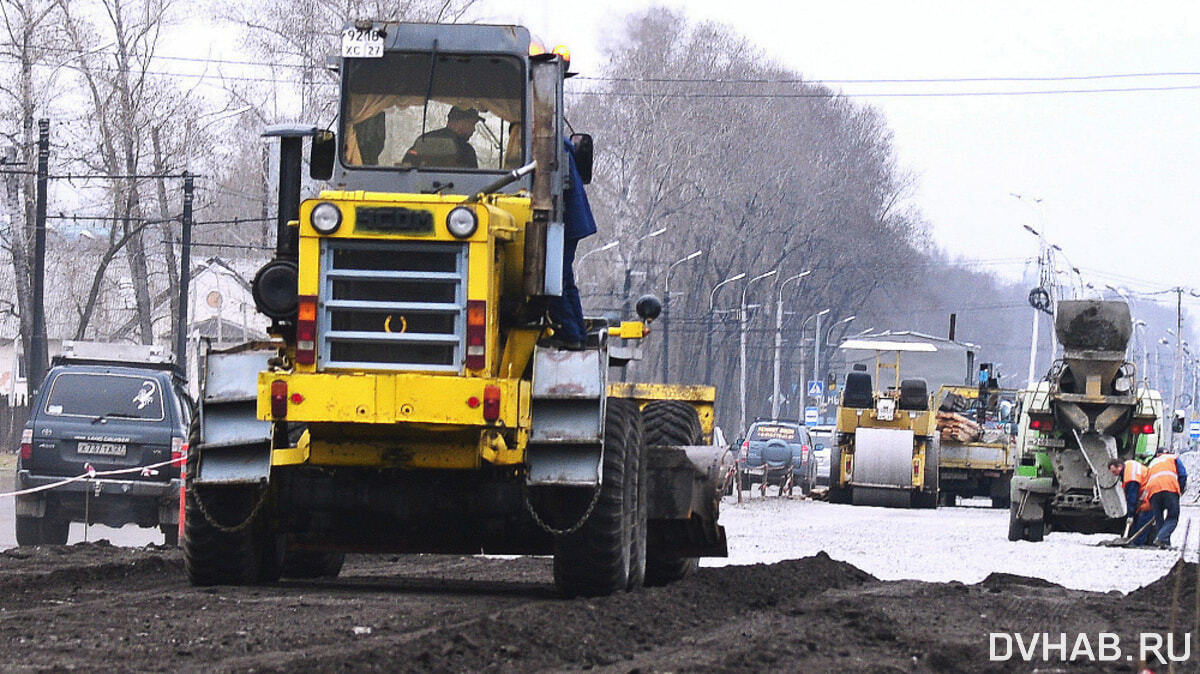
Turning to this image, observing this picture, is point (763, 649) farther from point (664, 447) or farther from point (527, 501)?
point (664, 447)

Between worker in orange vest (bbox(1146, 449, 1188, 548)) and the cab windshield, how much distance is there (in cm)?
1404

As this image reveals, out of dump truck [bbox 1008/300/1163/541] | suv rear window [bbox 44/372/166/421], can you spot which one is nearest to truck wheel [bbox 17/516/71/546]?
suv rear window [bbox 44/372/166/421]

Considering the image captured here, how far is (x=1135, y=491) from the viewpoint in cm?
2391

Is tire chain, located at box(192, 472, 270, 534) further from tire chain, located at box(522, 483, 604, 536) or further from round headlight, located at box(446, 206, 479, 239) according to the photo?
round headlight, located at box(446, 206, 479, 239)

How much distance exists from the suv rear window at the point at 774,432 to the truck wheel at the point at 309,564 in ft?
106

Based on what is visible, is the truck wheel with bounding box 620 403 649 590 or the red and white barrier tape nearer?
the truck wheel with bounding box 620 403 649 590

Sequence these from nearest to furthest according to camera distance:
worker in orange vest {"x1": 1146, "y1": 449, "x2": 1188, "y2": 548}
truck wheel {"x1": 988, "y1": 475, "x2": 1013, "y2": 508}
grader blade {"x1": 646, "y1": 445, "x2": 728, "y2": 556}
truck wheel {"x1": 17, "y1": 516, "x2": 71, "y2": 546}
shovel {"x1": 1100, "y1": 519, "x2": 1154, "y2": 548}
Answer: grader blade {"x1": 646, "y1": 445, "x2": 728, "y2": 556}
truck wheel {"x1": 17, "y1": 516, "x2": 71, "y2": 546}
shovel {"x1": 1100, "y1": 519, "x2": 1154, "y2": 548}
worker in orange vest {"x1": 1146, "y1": 449, "x2": 1188, "y2": 548}
truck wheel {"x1": 988, "y1": 475, "x2": 1013, "y2": 508}

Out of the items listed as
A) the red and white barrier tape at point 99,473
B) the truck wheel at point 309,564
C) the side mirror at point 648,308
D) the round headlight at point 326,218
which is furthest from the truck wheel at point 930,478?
the round headlight at point 326,218

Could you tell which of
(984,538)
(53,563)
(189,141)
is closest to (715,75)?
(189,141)

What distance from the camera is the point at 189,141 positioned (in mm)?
50906

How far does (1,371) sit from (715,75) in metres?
39.0

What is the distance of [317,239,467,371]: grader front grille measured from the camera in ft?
36.0

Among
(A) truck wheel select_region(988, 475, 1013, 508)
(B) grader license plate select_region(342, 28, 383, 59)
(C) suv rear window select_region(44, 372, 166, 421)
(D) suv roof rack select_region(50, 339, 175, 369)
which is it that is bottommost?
(A) truck wheel select_region(988, 475, 1013, 508)

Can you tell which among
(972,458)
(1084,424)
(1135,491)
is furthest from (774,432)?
A: (1135,491)
